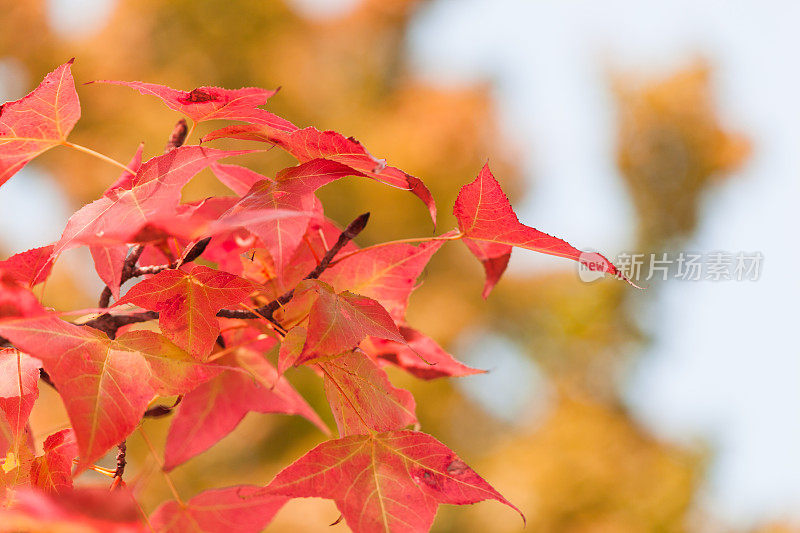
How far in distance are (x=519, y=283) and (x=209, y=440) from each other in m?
3.33

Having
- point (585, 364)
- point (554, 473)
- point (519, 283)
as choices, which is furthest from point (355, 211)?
point (554, 473)

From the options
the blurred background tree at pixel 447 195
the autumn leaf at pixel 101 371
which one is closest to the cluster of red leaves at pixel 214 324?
the autumn leaf at pixel 101 371

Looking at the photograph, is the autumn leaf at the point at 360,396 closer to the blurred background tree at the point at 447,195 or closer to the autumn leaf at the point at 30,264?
the autumn leaf at the point at 30,264

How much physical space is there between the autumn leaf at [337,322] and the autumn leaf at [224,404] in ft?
0.34

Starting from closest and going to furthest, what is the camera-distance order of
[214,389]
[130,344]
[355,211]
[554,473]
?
[130,344], [214,389], [554,473], [355,211]

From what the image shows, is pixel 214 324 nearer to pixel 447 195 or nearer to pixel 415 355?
pixel 415 355

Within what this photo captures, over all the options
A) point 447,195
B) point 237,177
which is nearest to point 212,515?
point 237,177

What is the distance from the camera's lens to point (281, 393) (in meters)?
0.33

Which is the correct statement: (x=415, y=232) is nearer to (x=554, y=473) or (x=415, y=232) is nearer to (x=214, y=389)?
(x=554, y=473)

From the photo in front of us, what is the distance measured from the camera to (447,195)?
3506 mm

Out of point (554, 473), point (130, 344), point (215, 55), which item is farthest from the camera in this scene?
point (215, 55)

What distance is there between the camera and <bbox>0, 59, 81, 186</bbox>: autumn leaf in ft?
0.77

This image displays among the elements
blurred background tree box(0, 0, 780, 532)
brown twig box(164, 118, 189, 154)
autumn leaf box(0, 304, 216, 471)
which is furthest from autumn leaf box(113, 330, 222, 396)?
blurred background tree box(0, 0, 780, 532)

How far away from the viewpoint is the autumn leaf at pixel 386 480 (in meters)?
0.22
